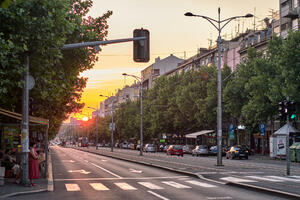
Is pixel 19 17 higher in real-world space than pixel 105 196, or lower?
higher

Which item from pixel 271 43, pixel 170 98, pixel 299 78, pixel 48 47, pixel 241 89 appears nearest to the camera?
pixel 48 47

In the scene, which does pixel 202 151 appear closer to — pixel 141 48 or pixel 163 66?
pixel 141 48

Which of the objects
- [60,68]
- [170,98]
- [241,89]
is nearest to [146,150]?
[170,98]

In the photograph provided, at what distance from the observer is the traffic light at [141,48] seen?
1443 cm

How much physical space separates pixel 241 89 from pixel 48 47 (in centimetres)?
4129

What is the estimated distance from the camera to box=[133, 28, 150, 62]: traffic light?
14430mm

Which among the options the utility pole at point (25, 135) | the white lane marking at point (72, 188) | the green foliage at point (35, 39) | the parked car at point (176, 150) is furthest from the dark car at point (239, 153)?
the utility pole at point (25, 135)

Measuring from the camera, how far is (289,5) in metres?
55.2

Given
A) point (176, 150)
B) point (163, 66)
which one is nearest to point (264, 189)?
point (176, 150)

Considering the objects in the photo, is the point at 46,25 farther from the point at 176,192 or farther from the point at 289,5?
the point at 289,5

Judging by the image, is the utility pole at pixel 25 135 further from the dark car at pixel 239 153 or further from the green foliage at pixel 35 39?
the dark car at pixel 239 153

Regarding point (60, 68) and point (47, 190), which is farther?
point (60, 68)

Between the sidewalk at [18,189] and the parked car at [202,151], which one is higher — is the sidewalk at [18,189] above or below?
above

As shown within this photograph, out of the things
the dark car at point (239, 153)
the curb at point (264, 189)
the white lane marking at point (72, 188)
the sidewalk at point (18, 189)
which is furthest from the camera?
the dark car at point (239, 153)
